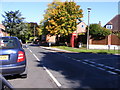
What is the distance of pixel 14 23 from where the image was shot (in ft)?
216

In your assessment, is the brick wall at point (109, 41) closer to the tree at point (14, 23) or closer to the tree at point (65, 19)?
the tree at point (65, 19)

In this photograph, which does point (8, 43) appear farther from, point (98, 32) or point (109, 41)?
point (109, 41)

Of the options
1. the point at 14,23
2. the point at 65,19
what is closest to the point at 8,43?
the point at 65,19

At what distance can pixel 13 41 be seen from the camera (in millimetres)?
6465

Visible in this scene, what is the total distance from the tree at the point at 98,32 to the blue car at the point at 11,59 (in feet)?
75.3

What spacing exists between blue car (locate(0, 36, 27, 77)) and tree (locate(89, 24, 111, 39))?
903 inches

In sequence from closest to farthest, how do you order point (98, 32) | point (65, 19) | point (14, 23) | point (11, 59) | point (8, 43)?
point (11, 59) < point (8, 43) < point (98, 32) < point (65, 19) < point (14, 23)

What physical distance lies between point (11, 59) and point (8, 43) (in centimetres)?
74

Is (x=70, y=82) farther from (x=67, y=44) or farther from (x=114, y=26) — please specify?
(x=114, y=26)

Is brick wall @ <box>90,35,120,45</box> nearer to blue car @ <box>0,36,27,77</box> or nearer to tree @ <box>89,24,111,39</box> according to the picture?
tree @ <box>89,24,111,39</box>

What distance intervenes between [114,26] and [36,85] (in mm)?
49508

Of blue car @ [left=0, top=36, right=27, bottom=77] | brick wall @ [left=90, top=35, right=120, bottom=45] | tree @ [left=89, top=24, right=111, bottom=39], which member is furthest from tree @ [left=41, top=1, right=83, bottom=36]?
blue car @ [left=0, top=36, right=27, bottom=77]

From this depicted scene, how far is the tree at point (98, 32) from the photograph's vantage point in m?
27.7

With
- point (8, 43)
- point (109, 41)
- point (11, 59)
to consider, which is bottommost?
point (11, 59)
